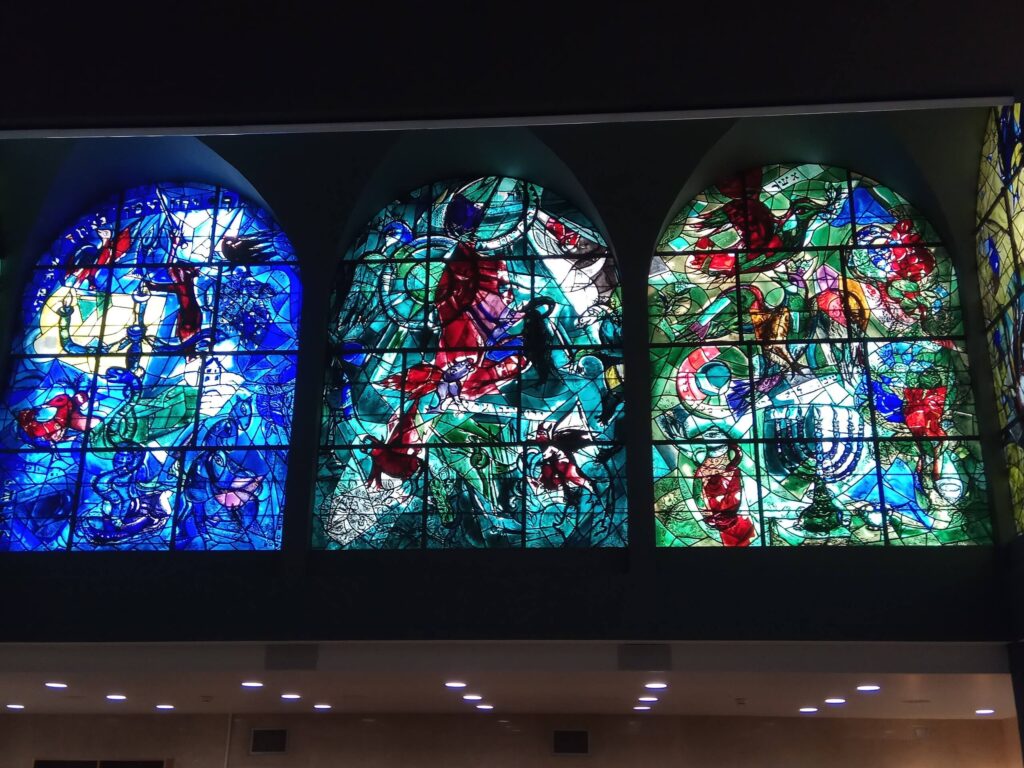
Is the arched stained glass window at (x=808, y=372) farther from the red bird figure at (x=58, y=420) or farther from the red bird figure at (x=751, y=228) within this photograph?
the red bird figure at (x=58, y=420)

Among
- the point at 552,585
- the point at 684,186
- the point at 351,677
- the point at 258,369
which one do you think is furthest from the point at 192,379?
the point at 684,186

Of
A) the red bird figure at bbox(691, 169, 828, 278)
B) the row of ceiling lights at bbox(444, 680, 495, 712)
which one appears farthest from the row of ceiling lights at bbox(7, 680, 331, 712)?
the red bird figure at bbox(691, 169, 828, 278)

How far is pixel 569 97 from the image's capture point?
3.46 meters

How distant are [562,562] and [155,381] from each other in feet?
16.8

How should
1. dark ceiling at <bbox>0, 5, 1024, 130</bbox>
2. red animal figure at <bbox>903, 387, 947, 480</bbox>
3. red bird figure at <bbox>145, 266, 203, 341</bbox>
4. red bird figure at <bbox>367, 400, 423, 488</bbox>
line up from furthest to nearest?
1. red bird figure at <bbox>145, 266, 203, 341</bbox>
2. red bird figure at <bbox>367, 400, 423, 488</bbox>
3. red animal figure at <bbox>903, 387, 947, 480</bbox>
4. dark ceiling at <bbox>0, 5, 1024, 130</bbox>

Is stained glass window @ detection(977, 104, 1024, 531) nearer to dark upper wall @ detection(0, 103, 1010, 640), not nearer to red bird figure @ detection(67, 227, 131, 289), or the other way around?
dark upper wall @ detection(0, 103, 1010, 640)

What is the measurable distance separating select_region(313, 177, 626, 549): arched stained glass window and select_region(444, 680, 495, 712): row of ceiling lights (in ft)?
5.61

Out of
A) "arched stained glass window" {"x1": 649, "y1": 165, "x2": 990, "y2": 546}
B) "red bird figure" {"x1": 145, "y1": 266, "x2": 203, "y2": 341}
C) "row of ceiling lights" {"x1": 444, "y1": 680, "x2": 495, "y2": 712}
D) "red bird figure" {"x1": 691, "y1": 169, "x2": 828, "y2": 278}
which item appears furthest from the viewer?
"red bird figure" {"x1": 145, "y1": 266, "x2": 203, "y2": 341}

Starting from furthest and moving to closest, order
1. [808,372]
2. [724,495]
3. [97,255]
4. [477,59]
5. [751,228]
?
[97,255], [751,228], [808,372], [724,495], [477,59]

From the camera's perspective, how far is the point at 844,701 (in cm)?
1235

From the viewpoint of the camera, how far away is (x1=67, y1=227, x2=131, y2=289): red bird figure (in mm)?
12773

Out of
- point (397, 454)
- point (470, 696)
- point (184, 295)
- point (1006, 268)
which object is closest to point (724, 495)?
point (397, 454)

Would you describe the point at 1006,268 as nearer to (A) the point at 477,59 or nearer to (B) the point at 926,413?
(B) the point at 926,413

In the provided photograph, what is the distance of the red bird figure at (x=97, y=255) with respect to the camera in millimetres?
12773
